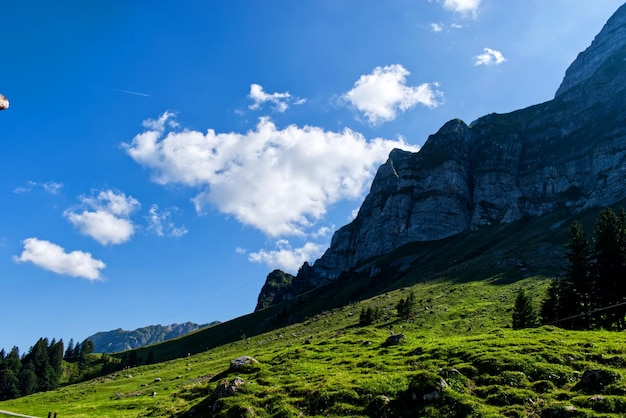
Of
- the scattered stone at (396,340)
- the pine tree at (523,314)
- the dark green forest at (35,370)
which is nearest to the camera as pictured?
the scattered stone at (396,340)

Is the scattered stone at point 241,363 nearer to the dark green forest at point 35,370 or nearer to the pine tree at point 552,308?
the pine tree at point 552,308

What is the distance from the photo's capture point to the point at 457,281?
132875mm

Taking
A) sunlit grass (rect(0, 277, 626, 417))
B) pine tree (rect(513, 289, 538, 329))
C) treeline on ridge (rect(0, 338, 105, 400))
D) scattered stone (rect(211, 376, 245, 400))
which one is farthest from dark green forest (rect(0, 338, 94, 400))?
pine tree (rect(513, 289, 538, 329))

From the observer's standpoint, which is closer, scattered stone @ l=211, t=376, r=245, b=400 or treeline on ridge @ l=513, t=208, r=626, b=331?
scattered stone @ l=211, t=376, r=245, b=400

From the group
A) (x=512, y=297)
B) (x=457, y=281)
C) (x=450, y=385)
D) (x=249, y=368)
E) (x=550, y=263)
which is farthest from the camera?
(x=457, y=281)

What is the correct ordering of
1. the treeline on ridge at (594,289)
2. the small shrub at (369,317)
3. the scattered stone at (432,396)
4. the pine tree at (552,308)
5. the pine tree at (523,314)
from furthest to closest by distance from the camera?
the small shrub at (369,317)
the pine tree at (523,314)
the pine tree at (552,308)
the treeline on ridge at (594,289)
the scattered stone at (432,396)

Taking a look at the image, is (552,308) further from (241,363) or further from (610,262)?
(241,363)

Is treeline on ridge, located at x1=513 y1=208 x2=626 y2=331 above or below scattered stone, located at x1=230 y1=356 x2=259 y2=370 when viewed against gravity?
above

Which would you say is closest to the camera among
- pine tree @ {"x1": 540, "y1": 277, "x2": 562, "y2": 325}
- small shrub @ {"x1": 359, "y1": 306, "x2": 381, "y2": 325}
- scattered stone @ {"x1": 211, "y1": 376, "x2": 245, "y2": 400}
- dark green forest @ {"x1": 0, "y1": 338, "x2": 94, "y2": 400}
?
scattered stone @ {"x1": 211, "y1": 376, "x2": 245, "y2": 400}

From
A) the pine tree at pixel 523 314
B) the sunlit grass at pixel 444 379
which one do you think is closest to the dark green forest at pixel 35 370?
the sunlit grass at pixel 444 379

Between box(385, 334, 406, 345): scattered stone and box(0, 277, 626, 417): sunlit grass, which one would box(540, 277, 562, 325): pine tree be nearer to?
box(0, 277, 626, 417): sunlit grass

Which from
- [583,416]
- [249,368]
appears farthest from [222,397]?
[583,416]

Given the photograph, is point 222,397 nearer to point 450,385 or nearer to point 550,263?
point 450,385

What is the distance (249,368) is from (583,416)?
29.1 meters
